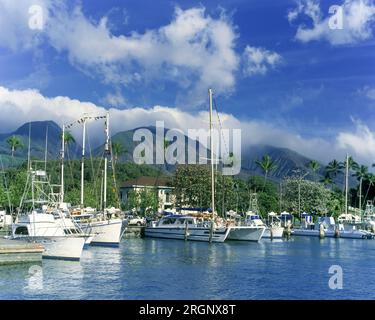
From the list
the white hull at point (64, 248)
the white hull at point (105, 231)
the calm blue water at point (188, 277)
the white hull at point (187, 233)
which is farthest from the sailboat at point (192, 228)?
the white hull at point (64, 248)

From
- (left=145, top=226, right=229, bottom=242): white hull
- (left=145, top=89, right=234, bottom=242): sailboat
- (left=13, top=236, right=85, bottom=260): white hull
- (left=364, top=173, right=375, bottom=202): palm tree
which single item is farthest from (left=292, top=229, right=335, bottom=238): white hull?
(left=13, top=236, right=85, bottom=260): white hull

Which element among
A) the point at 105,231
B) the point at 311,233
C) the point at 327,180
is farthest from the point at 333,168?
the point at 105,231

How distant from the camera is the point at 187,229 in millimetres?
68750

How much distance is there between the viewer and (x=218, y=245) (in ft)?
202

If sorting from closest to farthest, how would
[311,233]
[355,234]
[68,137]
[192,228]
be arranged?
[192,228]
[355,234]
[311,233]
[68,137]

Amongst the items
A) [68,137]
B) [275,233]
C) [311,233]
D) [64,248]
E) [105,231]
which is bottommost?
[311,233]

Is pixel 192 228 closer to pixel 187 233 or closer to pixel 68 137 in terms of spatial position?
pixel 187 233

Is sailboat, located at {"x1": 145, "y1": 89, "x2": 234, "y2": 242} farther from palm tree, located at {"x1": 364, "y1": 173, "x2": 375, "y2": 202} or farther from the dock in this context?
palm tree, located at {"x1": 364, "y1": 173, "x2": 375, "y2": 202}

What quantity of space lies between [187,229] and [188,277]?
34055mm

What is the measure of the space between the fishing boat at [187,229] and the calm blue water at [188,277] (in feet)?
43.1

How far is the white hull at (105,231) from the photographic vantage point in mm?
57487

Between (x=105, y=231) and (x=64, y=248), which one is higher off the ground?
(x=105, y=231)
